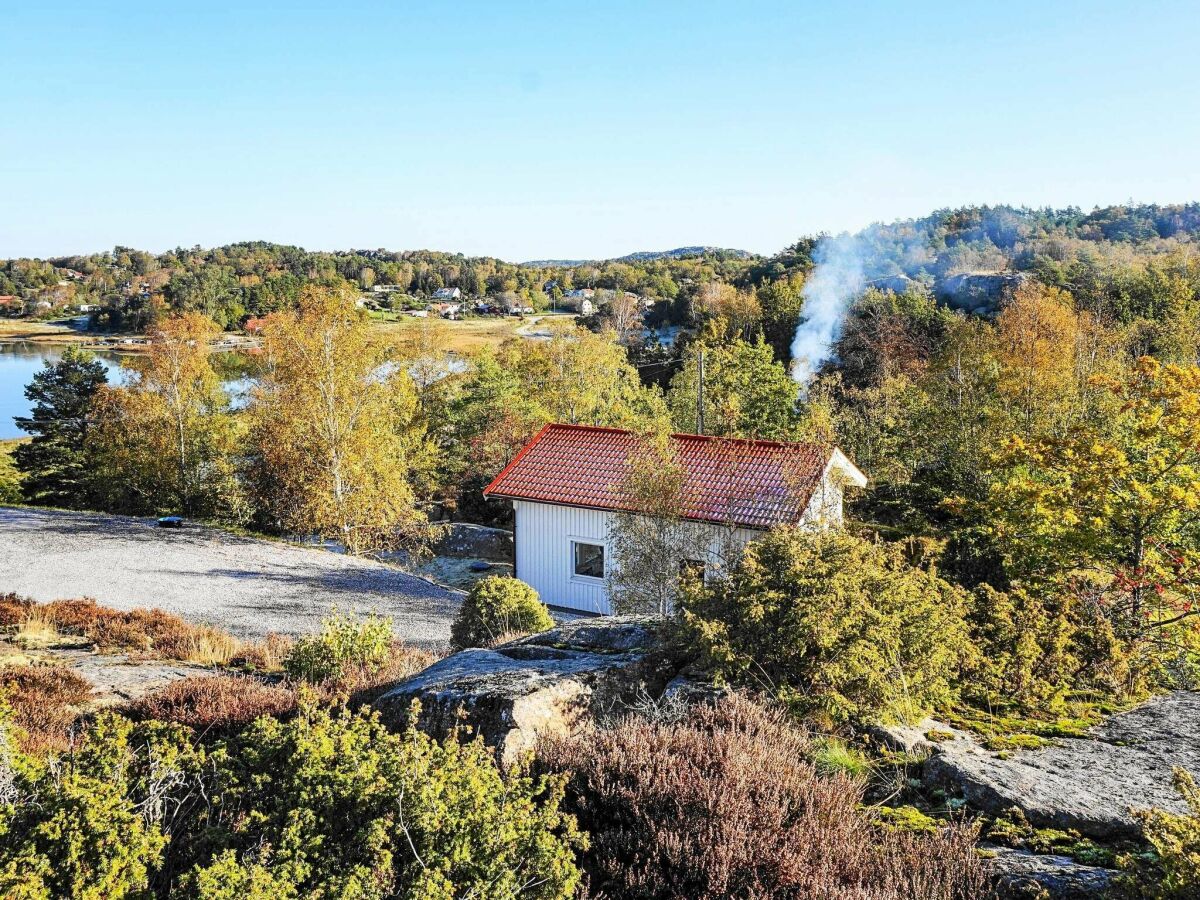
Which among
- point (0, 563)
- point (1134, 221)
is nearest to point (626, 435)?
point (0, 563)

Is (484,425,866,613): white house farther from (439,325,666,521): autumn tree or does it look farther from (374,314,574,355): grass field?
(374,314,574,355): grass field

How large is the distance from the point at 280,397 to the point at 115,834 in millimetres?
21508

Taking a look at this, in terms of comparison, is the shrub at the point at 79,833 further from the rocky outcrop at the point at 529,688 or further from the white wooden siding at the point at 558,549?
the white wooden siding at the point at 558,549

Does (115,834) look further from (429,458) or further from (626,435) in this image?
(429,458)

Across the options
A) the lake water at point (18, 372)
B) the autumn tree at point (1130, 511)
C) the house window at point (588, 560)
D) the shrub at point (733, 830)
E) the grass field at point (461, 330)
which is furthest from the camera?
the lake water at point (18, 372)

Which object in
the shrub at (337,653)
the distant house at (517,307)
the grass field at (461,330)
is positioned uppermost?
the distant house at (517,307)

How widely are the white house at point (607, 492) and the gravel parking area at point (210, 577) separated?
2.49m

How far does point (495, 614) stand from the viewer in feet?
40.1

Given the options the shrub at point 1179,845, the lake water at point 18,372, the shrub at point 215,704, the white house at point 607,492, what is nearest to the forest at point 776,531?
the shrub at point 1179,845

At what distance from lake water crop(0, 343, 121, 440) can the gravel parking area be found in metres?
21.5

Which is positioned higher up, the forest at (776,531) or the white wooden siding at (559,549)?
the forest at (776,531)

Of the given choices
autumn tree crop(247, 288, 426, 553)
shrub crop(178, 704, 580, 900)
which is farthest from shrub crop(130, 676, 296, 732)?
autumn tree crop(247, 288, 426, 553)

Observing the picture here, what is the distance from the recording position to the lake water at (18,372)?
179 feet

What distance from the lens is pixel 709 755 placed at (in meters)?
4.29
